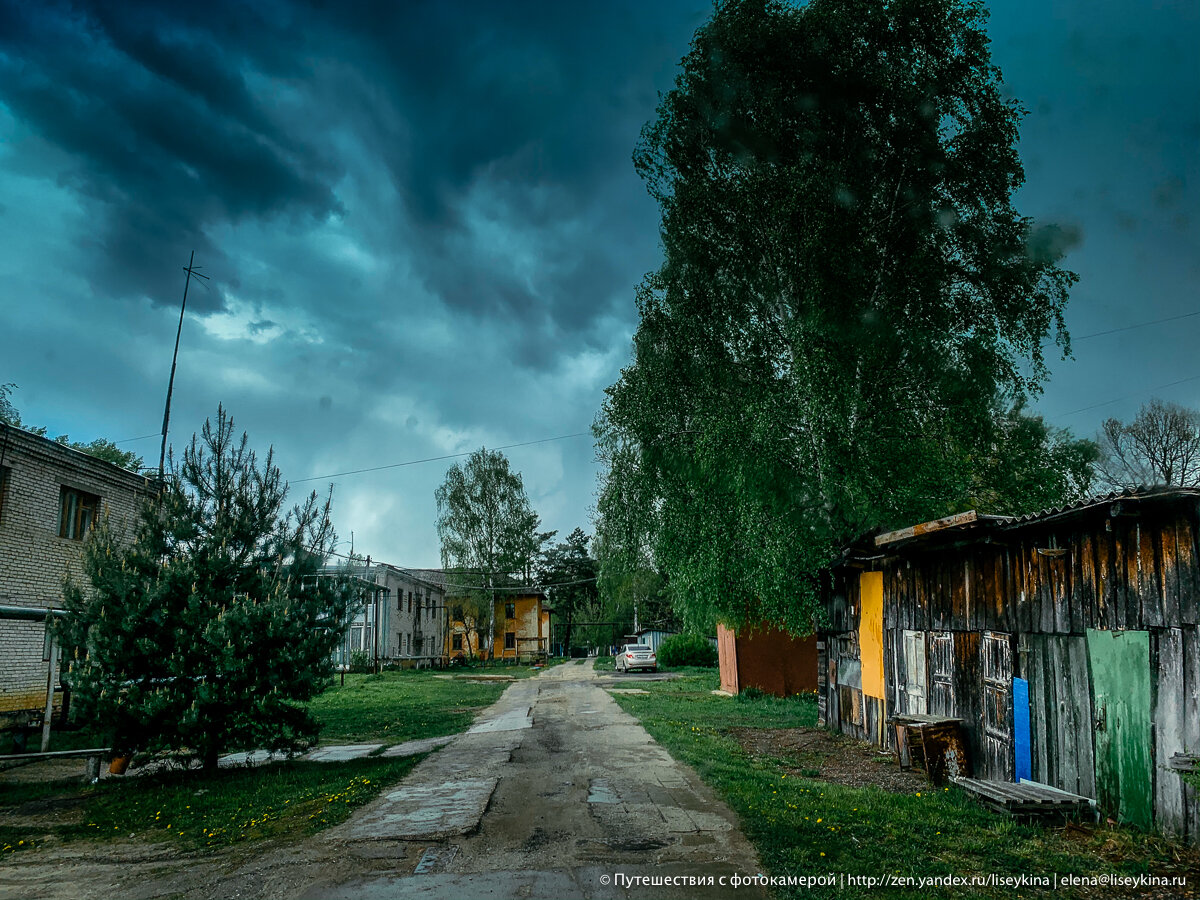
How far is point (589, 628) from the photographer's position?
6981 centimetres

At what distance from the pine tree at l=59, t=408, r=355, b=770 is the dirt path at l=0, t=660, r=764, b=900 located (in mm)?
2367

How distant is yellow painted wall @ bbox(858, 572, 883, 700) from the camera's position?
1363cm

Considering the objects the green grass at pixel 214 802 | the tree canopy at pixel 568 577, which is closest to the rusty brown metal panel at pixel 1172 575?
the green grass at pixel 214 802

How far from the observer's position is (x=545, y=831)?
738 cm

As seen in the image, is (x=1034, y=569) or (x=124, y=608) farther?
(x=124, y=608)

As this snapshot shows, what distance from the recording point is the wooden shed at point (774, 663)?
23031 millimetres

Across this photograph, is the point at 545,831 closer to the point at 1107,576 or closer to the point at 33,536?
the point at 1107,576

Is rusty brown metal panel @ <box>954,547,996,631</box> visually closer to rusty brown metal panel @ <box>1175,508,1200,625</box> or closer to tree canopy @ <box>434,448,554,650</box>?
rusty brown metal panel @ <box>1175,508,1200,625</box>

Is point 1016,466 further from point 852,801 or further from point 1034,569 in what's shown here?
point 852,801

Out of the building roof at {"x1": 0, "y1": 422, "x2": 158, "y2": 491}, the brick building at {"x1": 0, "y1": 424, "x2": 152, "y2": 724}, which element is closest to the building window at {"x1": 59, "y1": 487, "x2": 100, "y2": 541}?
the brick building at {"x1": 0, "y1": 424, "x2": 152, "y2": 724}

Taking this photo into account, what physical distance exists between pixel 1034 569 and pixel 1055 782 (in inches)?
92.4

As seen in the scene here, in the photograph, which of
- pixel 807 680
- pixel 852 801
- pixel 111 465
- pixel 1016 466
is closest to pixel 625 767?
pixel 852 801

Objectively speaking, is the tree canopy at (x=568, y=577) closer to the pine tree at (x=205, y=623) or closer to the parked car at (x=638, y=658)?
the parked car at (x=638, y=658)

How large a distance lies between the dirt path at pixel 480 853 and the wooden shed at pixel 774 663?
513 inches
